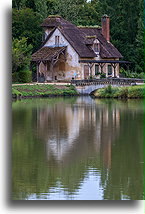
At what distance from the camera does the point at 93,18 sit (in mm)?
66875

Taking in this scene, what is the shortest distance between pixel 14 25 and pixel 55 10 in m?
7.47

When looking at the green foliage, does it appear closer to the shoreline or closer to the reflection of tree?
the shoreline

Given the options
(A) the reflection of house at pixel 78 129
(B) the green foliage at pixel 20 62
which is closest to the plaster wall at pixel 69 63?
(B) the green foliage at pixel 20 62

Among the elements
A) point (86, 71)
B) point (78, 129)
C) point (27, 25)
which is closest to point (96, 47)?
point (86, 71)

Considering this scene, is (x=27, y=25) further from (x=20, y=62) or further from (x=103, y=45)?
(x=20, y=62)

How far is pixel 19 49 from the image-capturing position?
50.3m

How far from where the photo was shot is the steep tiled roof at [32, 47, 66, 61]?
54522 millimetres

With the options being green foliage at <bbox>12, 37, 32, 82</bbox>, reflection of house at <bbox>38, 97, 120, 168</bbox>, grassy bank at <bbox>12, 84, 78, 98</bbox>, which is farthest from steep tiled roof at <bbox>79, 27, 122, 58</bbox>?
reflection of house at <bbox>38, 97, 120, 168</bbox>

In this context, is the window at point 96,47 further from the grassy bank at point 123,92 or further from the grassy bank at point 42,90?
the grassy bank at point 123,92

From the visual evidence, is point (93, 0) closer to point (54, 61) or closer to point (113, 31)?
point (113, 31)

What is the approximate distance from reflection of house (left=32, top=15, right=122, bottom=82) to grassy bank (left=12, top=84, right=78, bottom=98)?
A: 526 centimetres

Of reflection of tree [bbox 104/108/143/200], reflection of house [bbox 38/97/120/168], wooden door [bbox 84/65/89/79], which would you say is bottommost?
reflection of tree [bbox 104/108/143/200]

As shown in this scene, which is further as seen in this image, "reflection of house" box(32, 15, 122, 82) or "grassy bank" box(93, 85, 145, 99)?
"reflection of house" box(32, 15, 122, 82)

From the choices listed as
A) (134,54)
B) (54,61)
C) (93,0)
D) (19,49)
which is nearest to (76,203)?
(19,49)
